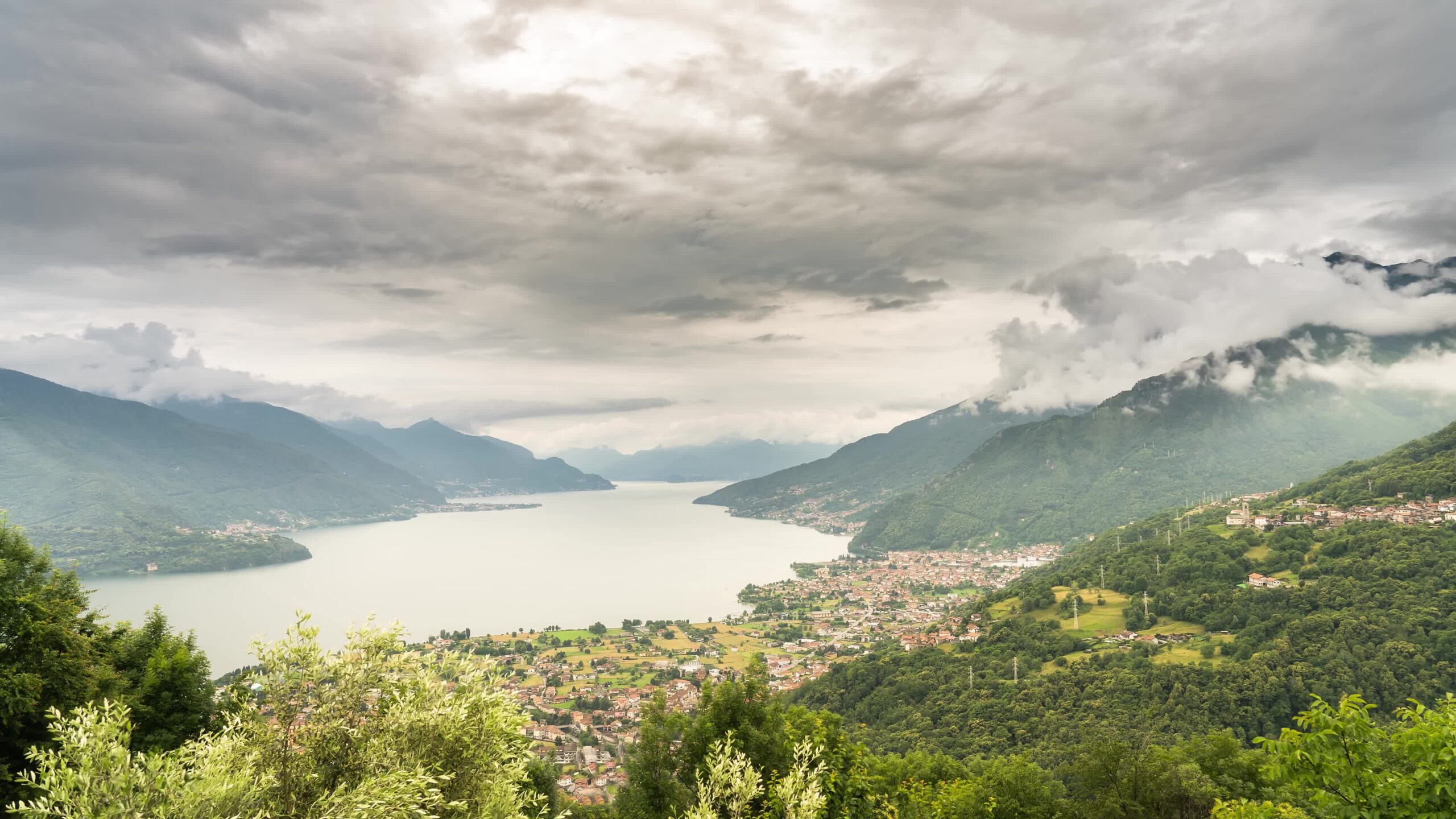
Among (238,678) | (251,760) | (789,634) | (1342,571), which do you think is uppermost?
(251,760)

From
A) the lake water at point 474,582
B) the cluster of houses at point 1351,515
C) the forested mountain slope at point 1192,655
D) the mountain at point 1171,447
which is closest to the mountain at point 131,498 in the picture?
the lake water at point 474,582

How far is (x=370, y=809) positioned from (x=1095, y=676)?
1631 inches

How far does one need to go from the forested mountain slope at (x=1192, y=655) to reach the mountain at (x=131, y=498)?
97.0m

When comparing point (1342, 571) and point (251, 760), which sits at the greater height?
point (251, 760)

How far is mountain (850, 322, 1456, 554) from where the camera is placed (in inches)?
4978

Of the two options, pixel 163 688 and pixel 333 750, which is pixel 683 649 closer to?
pixel 163 688

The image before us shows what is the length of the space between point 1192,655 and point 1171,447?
125381 millimetres

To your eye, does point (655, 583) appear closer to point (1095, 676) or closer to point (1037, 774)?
point (1095, 676)

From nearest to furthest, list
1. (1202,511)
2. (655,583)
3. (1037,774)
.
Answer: (1037,774), (1202,511), (655,583)

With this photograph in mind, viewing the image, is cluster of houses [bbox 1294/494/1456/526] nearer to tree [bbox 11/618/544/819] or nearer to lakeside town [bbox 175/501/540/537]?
tree [bbox 11/618/544/819]

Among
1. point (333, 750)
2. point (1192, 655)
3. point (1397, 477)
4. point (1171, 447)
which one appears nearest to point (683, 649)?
point (1192, 655)

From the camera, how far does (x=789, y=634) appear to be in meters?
64.6

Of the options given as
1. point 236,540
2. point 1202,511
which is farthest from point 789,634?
point 236,540

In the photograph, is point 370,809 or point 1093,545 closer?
point 370,809
